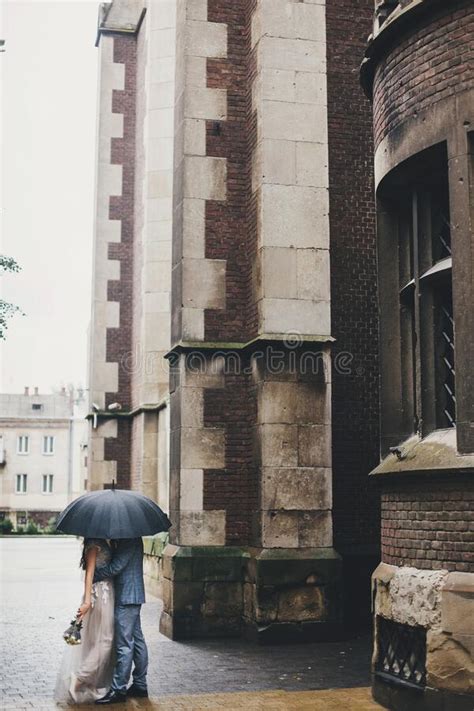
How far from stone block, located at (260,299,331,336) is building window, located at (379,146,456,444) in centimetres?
326

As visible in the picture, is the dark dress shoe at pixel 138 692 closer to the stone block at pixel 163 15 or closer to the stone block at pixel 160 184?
the stone block at pixel 160 184

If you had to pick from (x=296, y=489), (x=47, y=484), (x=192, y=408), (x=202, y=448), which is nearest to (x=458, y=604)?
(x=296, y=489)

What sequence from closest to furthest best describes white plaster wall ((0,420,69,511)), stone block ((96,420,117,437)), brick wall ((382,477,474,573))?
brick wall ((382,477,474,573))
stone block ((96,420,117,437))
white plaster wall ((0,420,69,511))

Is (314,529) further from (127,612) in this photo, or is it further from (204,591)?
(127,612)

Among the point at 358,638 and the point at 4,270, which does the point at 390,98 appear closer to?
the point at 358,638

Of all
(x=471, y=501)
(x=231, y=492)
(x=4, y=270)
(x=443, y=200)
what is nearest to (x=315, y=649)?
(x=231, y=492)

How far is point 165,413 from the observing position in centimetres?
1789

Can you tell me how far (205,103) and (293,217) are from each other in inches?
84.4

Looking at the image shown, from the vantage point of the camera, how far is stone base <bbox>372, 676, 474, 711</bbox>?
7.16 metres

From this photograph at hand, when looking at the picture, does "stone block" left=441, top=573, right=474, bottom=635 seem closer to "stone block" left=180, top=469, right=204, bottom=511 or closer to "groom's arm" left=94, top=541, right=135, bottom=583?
"groom's arm" left=94, top=541, right=135, bottom=583

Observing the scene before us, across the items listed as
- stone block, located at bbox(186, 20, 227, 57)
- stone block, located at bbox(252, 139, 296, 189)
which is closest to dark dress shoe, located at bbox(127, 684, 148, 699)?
stone block, located at bbox(252, 139, 296, 189)

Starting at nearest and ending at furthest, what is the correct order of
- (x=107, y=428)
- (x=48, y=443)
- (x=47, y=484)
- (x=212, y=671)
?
(x=212, y=671), (x=107, y=428), (x=47, y=484), (x=48, y=443)

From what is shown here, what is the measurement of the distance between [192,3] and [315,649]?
862 cm

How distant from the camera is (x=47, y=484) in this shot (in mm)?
79188
